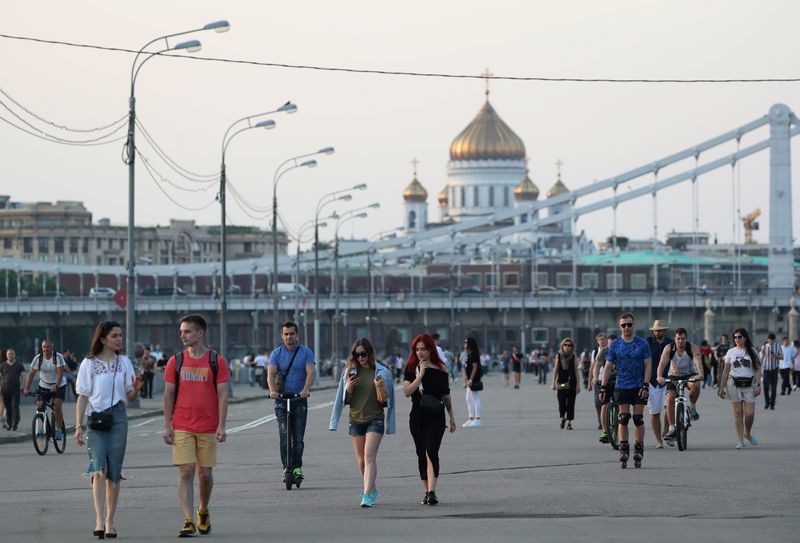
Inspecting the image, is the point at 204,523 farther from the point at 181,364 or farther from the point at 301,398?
the point at 301,398

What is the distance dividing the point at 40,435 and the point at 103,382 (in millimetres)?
9936

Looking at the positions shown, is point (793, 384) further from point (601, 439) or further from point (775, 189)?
point (775, 189)

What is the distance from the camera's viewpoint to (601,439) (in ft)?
79.0

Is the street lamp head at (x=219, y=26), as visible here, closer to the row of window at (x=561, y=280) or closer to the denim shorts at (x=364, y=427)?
the denim shorts at (x=364, y=427)

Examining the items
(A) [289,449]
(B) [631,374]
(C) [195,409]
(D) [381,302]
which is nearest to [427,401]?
(A) [289,449]

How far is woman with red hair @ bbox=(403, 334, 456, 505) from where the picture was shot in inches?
643

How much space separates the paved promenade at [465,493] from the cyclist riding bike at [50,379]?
28.3 inches

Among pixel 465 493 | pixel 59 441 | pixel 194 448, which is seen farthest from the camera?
pixel 59 441

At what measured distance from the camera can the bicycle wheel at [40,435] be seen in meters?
24.0

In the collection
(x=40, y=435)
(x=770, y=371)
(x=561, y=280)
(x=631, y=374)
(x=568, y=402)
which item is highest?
(x=561, y=280)

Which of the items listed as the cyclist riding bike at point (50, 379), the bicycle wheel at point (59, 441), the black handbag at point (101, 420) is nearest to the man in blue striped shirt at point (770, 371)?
the cyclist riding bike at point (50, 379)

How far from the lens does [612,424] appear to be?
23.3 meters

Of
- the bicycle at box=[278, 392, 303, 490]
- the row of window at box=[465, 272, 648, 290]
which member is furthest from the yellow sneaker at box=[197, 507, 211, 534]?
the row of window at box=[465, 272, 648, 290]

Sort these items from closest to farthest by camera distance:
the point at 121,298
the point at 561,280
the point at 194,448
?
the point at 194,448
the point at 121,298
the point at 561,280
